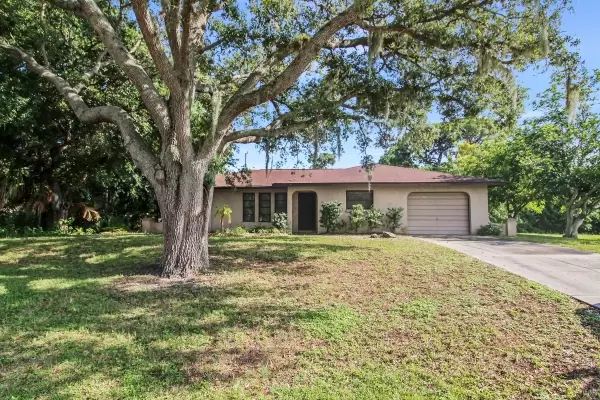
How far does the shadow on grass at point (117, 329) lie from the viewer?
379cm

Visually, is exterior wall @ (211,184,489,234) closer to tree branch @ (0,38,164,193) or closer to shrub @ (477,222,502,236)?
shrub @ (477,222,502,236)

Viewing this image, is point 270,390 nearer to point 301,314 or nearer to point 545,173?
point 301,314

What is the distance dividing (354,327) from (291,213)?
14.0 m

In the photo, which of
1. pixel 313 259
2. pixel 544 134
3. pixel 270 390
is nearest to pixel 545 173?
pixel 544 134

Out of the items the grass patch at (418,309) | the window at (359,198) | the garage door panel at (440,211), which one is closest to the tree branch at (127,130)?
the grass patch at (418,309)

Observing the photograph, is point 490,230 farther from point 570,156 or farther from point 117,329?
point 117,329

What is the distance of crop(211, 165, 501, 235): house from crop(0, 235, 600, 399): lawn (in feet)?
34.0

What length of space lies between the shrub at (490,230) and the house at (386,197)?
1.21 feet

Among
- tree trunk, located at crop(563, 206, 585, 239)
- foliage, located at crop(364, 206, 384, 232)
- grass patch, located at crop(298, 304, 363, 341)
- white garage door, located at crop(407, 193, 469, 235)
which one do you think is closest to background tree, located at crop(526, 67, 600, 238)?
tree trunk, located at crop(563, 206, 585, 239)

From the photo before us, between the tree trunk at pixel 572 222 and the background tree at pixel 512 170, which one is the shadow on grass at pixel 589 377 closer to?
the background tree at pixel 512 170

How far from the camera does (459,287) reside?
6633mm

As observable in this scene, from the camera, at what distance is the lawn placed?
371 centimetres

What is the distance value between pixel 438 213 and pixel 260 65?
41.6 feet

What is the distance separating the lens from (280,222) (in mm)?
18359
